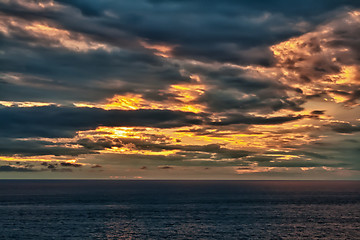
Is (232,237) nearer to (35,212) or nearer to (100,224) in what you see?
(100,224)

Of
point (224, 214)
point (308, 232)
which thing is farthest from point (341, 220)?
point (224, 214)

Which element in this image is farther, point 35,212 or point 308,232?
point 35,212

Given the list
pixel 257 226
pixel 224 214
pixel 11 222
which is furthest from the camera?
pixel 224 214

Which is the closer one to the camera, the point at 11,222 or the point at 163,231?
the point at 163,231

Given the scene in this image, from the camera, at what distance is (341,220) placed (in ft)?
392

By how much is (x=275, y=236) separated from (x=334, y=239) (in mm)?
13357

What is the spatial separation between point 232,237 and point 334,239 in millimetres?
23717

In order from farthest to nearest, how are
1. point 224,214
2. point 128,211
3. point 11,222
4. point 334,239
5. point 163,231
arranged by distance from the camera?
point 128,211
point 224,214
point 11,222
point 163,231
point 334,239

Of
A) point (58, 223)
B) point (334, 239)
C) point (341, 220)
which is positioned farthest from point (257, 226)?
point (58, 223)

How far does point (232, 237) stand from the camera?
89.8 m

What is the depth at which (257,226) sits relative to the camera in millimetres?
106375

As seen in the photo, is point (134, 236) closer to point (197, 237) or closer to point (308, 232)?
point (197, 237)

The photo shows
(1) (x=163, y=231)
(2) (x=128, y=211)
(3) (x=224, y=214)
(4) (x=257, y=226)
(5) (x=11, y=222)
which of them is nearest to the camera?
(1) (x=163, y=231)

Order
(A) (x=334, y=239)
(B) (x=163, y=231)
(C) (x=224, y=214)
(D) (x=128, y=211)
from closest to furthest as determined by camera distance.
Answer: (A) (x=334, y=239)
(B) (x=163, y=231)
(C) (x=224, y=214)
(D) (x=128, y=211)
